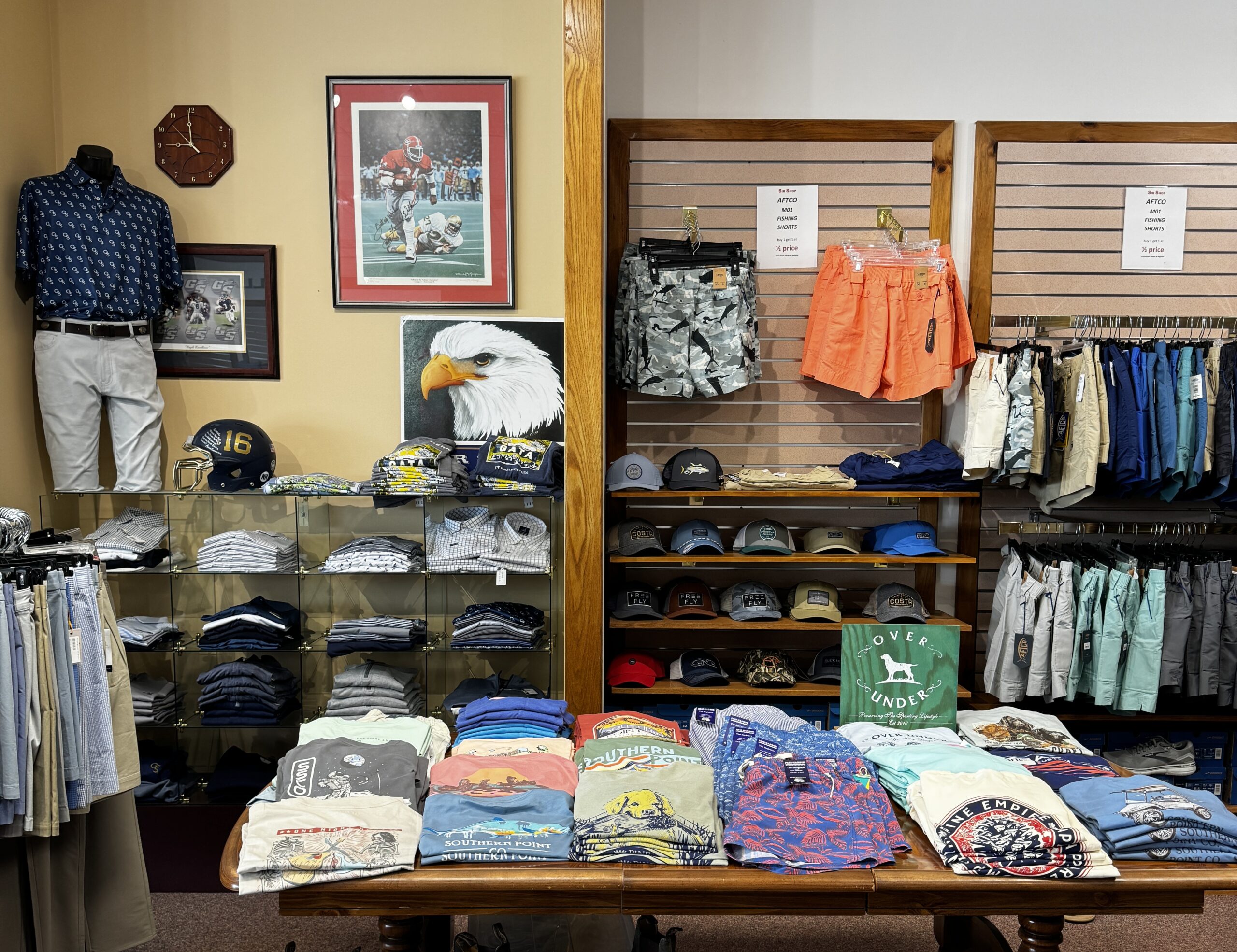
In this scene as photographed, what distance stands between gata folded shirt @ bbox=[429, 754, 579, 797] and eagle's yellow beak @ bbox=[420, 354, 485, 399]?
1935 millimetres

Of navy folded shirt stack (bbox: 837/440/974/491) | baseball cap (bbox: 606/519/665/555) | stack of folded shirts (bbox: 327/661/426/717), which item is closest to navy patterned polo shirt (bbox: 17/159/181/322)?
stack of folded shirts (bbox: 327/661/426/717)

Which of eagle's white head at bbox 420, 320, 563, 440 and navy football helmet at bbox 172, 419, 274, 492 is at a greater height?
eagle's white head at bbox 420, 320, 563, 440

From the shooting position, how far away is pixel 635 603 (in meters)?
3.73

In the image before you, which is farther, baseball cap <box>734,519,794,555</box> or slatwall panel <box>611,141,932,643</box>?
slatwall panel <box>611,141,932,643</box>

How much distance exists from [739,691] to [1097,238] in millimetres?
2683

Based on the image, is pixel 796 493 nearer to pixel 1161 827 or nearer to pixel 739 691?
pixel 739 691

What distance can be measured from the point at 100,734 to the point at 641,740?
1406mm

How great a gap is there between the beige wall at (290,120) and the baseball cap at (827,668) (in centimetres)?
193

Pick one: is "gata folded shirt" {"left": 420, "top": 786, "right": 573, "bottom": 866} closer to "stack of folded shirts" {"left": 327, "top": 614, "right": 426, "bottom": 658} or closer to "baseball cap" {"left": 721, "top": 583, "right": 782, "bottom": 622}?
"stack of folded shirts" {"left": 327, "top": 614, "right": 426, "bottom": 658}

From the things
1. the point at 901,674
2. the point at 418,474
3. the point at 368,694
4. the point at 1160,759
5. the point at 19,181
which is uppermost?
the point at 19,181

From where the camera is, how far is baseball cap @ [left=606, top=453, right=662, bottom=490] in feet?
12.2

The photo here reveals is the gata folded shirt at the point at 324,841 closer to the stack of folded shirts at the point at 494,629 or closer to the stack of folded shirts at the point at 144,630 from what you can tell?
the stack of folded shirts at the point at 494,629

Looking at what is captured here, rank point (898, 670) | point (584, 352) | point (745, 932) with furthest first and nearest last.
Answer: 1. point (584, 352)
2. point (745, 932)
3. point (898, 670)

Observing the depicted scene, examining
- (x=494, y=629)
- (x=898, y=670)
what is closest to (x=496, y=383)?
(x=494, y=629)
